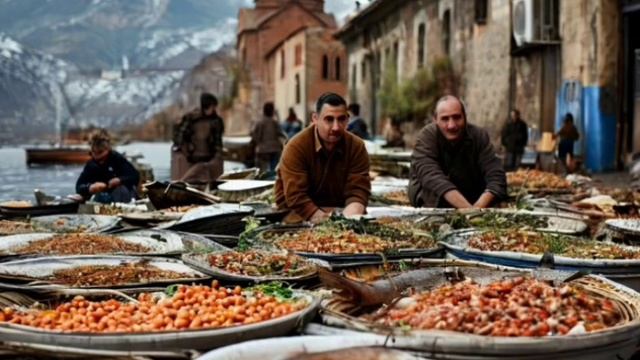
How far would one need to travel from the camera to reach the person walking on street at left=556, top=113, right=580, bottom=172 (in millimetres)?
16484

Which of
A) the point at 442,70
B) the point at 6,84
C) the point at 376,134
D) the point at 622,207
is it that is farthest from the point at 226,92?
the point at 622,207

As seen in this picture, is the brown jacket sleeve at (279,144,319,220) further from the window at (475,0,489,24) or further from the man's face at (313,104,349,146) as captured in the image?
the window at (475,0,489,24)

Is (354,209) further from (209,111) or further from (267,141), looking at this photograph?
(267,141)

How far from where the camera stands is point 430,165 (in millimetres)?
6766

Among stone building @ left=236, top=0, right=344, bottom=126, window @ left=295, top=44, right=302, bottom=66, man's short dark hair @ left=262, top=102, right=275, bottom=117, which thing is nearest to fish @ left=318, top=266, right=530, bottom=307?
man's short dark hair @ left=262, top=102, right=275, bottom=117

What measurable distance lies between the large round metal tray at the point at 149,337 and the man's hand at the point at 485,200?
3.84 metres

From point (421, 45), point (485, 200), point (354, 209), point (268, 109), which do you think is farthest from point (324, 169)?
point (421, 45)

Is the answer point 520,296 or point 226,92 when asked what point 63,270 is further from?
point 226,92

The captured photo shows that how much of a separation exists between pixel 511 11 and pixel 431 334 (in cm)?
1864

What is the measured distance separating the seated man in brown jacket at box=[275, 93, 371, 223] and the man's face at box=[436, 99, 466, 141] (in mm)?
662

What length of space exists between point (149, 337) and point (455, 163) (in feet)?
14.3

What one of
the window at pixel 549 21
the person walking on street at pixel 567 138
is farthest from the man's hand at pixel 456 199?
the window at pixel 549 21

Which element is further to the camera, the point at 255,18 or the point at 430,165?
the point at 255,18

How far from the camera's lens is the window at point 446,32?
2567 cm
